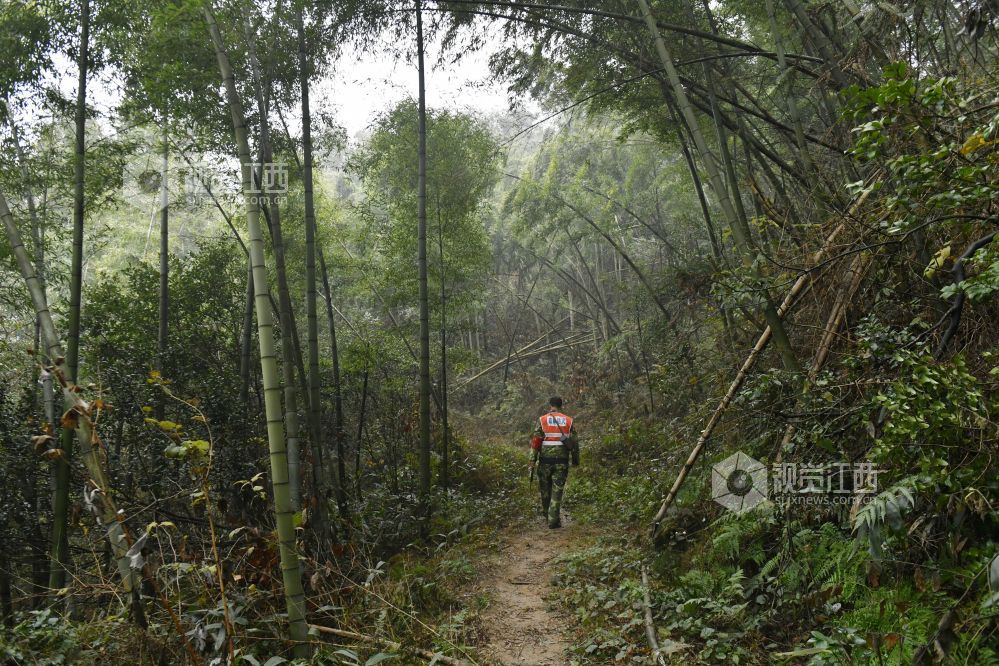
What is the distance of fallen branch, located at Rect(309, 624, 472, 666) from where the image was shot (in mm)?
2770

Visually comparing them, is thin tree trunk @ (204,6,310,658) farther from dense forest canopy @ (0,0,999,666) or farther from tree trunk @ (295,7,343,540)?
tree trunk @ (295,7,343,540)

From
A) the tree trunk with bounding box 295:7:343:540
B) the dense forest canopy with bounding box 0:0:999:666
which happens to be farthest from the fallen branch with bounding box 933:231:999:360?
the tree trunk with bounding box 295:7:343:540

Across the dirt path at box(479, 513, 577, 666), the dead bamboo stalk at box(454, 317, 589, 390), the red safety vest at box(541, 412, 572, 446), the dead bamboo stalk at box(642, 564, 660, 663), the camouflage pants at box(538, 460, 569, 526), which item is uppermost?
the dead bamboo stalk at box(454, 317, 589, 390)

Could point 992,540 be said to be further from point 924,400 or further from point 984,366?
point 984,366

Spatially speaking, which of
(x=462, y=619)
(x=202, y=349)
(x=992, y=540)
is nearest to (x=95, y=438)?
(x=462, y=619)

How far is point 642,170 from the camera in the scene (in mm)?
13680

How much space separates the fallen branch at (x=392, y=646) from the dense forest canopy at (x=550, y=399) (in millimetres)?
29

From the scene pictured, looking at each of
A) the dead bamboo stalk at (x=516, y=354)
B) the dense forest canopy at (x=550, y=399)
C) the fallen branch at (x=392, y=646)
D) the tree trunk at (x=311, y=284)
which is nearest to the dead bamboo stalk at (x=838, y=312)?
the dense forest canopy at (x=550, y=399)

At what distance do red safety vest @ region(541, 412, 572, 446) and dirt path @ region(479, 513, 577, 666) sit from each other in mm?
867

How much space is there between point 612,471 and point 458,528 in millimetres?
2670

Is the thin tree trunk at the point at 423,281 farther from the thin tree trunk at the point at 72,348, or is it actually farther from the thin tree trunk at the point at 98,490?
the thin tree trunk at the point at 98,490

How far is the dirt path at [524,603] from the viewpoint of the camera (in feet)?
10.5

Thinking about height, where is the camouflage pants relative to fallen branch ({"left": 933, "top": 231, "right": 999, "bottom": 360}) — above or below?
below

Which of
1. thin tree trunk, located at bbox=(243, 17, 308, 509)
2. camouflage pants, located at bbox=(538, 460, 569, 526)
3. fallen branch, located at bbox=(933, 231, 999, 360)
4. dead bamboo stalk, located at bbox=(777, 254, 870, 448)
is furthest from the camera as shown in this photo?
camouflage pants, located at bbox=(538, 460, 569, 526)
